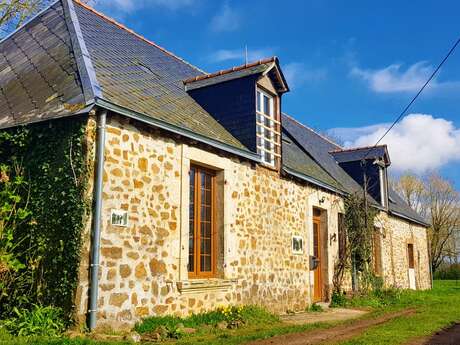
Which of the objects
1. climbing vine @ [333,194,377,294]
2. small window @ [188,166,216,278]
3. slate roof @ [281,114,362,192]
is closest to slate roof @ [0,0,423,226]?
small window @ [188,166,216,278]

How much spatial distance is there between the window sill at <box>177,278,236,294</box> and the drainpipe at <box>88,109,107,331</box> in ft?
5.60

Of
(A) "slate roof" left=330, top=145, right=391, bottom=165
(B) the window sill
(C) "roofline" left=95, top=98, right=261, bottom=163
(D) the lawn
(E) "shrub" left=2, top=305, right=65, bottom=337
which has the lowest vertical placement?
(D) the lawn

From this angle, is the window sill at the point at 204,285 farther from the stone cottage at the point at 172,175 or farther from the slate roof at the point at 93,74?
the slate roof at the point at 93,74

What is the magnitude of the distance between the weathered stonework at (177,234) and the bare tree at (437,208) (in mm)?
29878

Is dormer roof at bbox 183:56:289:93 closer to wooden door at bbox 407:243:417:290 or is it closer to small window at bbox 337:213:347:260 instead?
small window at bbox 337:213:347:260

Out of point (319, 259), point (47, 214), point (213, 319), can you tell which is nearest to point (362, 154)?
point (319, 259)

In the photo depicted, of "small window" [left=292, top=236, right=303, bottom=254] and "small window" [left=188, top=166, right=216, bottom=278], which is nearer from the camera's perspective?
"small window" [left=188, top=166, right=216, bottom=278]

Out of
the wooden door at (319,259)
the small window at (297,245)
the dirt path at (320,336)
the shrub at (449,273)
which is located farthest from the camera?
the shrub at (449,273)

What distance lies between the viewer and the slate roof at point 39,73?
707 centimetres

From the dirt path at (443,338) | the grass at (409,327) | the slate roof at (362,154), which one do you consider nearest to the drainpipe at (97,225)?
the grass at (409,327)

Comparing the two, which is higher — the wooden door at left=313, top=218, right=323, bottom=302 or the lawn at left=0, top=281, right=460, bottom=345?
the wooden door at left=313, top=218, right=323, bottom=302

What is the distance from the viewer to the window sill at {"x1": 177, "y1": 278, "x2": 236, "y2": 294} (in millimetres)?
7664

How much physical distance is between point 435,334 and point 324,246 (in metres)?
5.69

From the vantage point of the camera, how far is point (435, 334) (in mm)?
7641
